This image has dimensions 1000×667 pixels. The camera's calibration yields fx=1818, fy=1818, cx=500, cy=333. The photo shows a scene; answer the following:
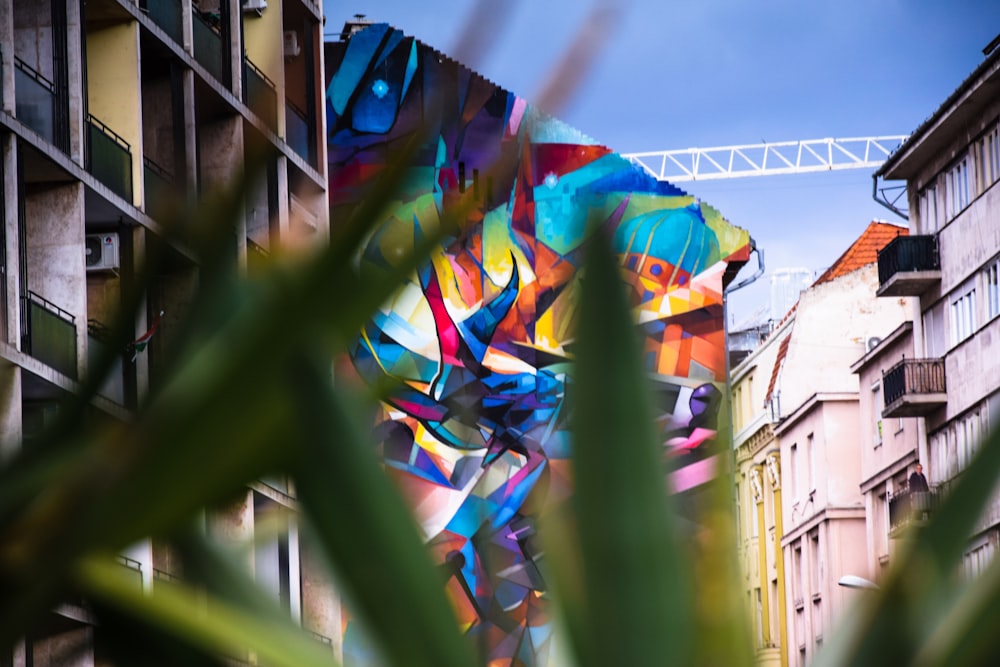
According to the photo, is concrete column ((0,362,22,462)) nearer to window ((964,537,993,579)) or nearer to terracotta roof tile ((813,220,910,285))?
window ((964,537,993,579))

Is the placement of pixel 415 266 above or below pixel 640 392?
above

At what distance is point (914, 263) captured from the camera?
133ft

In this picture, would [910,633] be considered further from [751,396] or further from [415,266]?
[751,396]

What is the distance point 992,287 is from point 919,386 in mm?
4195

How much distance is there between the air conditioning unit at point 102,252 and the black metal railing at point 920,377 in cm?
2376

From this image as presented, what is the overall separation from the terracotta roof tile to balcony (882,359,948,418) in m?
13.0

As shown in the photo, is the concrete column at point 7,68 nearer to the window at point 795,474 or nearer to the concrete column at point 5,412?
the concrete column at point 5,412

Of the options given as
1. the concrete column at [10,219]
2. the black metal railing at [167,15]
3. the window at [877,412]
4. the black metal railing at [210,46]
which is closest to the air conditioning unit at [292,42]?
the black metal railing at [210,46]

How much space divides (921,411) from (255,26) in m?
20.9

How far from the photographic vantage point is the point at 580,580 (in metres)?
0.80

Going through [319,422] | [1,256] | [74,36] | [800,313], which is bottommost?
[319,422]

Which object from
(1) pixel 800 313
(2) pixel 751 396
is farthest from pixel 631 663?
(2) pixel 751 396

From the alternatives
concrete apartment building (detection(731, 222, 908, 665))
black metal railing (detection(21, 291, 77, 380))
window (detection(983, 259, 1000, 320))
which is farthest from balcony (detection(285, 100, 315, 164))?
concrete apartment building (detection(731, 222, 908, 665))

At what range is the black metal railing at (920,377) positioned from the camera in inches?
1587
